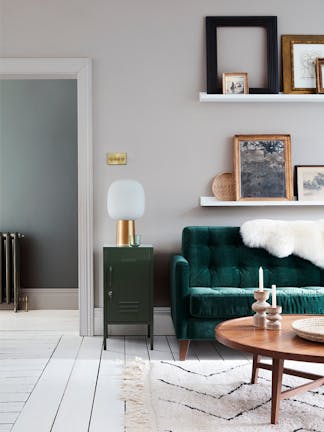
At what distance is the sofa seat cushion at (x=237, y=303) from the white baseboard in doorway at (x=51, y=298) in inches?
93.2

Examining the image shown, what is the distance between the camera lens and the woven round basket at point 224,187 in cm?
435

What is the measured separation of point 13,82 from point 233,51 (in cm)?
248

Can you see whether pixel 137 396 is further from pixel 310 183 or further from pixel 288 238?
pixel 310 183

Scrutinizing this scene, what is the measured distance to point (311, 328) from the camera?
261 cm

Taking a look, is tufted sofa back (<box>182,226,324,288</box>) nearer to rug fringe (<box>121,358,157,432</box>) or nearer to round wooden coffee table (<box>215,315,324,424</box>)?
rug fringe (<box>121,358,157,432</box>)

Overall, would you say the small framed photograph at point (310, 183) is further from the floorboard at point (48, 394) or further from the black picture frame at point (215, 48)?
the floorboard at point (48, 394)

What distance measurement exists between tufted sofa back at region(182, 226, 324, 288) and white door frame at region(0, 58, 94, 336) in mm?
784

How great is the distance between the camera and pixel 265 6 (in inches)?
173

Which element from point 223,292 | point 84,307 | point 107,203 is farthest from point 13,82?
point 223,292

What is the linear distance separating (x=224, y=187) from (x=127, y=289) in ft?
3.67

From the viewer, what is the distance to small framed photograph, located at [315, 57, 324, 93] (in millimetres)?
4336

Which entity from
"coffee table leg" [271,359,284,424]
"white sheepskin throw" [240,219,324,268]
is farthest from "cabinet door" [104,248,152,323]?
"coffee table leg" [271,359,284,424]

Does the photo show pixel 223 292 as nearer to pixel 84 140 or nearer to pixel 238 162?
pixel 238 162

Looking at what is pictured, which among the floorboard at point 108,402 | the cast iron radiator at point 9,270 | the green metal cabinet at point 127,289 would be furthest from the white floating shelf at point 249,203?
the cast iron radiator at point 9,270
